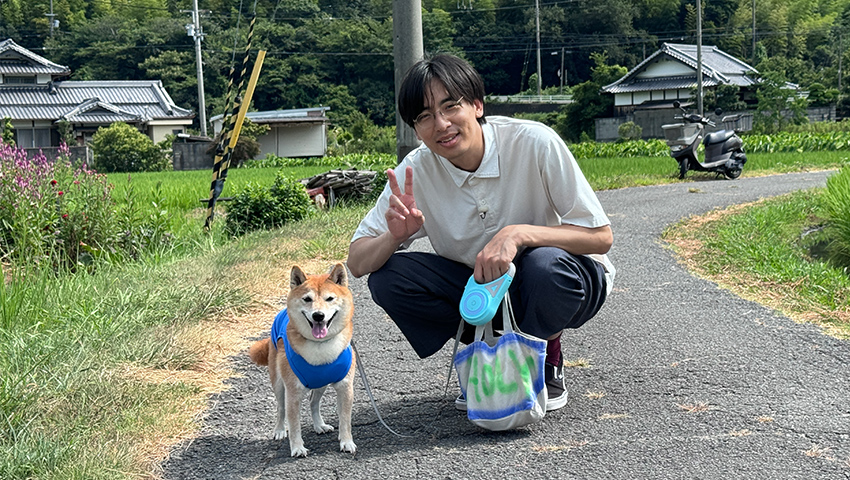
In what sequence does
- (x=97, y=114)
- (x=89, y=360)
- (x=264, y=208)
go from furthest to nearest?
(x=97, y=114) < (x=264, y=208) < (x=89, y=360)

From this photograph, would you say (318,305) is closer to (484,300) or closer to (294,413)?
(294,413)

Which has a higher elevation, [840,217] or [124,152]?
[124,152]

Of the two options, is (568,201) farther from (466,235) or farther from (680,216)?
(680,216)

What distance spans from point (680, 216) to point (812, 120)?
1323 inches

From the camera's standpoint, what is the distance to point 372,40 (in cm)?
4856

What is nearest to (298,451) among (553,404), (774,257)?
(553,404)

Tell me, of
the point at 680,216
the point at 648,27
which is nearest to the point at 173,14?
the point at 648,27

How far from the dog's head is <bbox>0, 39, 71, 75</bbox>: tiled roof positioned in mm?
39790

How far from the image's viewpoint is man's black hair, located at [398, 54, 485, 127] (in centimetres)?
274

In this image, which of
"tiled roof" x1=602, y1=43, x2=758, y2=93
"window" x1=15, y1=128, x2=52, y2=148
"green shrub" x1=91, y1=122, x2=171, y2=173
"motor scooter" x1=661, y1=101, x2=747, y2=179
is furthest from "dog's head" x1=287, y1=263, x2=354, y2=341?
"window" x1=15, y1=128, x2=52, y2=148

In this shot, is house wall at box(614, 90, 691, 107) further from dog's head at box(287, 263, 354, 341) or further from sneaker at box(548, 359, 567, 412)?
dog's head at box(287, 263, 354, 341)

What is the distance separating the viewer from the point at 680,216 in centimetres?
893

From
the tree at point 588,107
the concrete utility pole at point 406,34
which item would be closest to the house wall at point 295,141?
the tree at point 588,107

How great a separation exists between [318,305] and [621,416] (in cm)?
118
